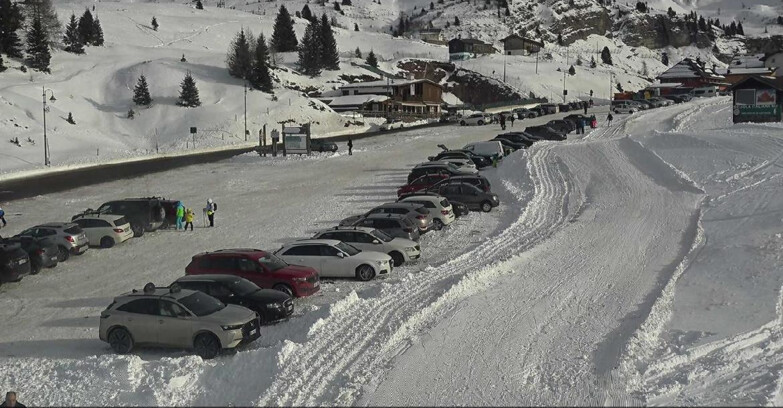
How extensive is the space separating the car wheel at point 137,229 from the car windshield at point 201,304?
14189 millimetres

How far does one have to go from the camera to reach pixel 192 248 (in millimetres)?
26297

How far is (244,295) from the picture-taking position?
1659 cm

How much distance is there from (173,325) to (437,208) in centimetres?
1532

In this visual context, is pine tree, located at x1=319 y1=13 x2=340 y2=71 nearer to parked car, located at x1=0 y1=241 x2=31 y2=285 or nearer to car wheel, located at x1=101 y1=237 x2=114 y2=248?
car wheel, located at x1=101 y1=237 x2=114 y2=248

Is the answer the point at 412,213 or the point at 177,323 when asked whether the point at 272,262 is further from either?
the point at 412,213

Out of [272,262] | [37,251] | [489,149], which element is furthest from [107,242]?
[489,149]

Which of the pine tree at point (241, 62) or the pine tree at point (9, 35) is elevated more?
the pine tree at point (9, 35)

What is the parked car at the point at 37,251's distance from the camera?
22.7 m

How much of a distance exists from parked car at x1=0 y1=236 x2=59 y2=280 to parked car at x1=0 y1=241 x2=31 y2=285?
2.29 feet

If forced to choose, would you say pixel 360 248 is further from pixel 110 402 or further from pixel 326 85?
pixel 326 85

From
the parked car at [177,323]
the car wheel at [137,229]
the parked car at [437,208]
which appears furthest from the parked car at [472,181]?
the parked car at [177,323]

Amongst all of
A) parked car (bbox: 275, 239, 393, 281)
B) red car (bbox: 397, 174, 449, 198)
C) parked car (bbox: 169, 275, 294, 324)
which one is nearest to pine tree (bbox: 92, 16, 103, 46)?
red car (bbox: 397, 174, 449, 198)

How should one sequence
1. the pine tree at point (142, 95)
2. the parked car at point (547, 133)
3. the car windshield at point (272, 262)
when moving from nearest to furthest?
the car windshield at point (272, 262)
the parked car at point (547, 133)
the pine tree at point (142, 95)

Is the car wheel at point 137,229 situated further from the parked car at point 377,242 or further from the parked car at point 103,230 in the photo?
the parked car at point 377,242
